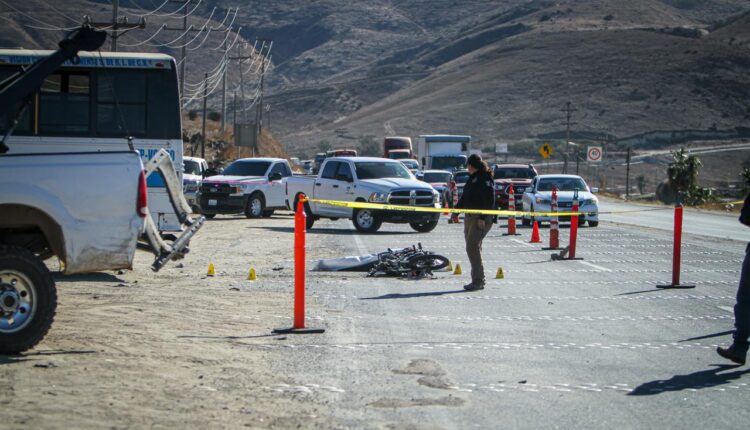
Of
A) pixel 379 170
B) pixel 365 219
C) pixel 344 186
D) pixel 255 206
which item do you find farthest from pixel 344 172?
pixel 255 206

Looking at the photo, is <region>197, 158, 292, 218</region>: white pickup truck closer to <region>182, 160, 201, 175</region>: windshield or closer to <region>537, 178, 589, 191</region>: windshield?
<region>182, 160, 201, 175</region>: windshield

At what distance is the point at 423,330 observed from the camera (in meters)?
11.0

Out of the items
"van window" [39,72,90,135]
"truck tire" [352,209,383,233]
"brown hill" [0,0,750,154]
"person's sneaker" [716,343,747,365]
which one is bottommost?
"person's sneaker" [716,343,747,365]

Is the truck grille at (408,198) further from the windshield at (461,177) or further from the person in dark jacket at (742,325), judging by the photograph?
the person in dark jacket at (742,325)

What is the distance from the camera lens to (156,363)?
8.72 meters

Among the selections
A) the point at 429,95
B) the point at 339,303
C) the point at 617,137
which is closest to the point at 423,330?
the point at 339,303

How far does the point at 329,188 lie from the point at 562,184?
A: 8606 millimetres

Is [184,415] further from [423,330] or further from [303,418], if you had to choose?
[423,330]

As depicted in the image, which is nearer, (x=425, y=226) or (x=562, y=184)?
(x=425, y=226)

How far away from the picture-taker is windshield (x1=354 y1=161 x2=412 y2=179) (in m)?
28.7

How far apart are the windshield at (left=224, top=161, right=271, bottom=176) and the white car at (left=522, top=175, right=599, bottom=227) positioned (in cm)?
861

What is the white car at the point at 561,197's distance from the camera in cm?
3167

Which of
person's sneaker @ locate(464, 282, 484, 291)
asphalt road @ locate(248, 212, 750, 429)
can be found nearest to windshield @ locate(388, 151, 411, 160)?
asphalt road @ locate(248, 212, 750, 429)

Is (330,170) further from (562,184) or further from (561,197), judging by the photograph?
(562,184)
